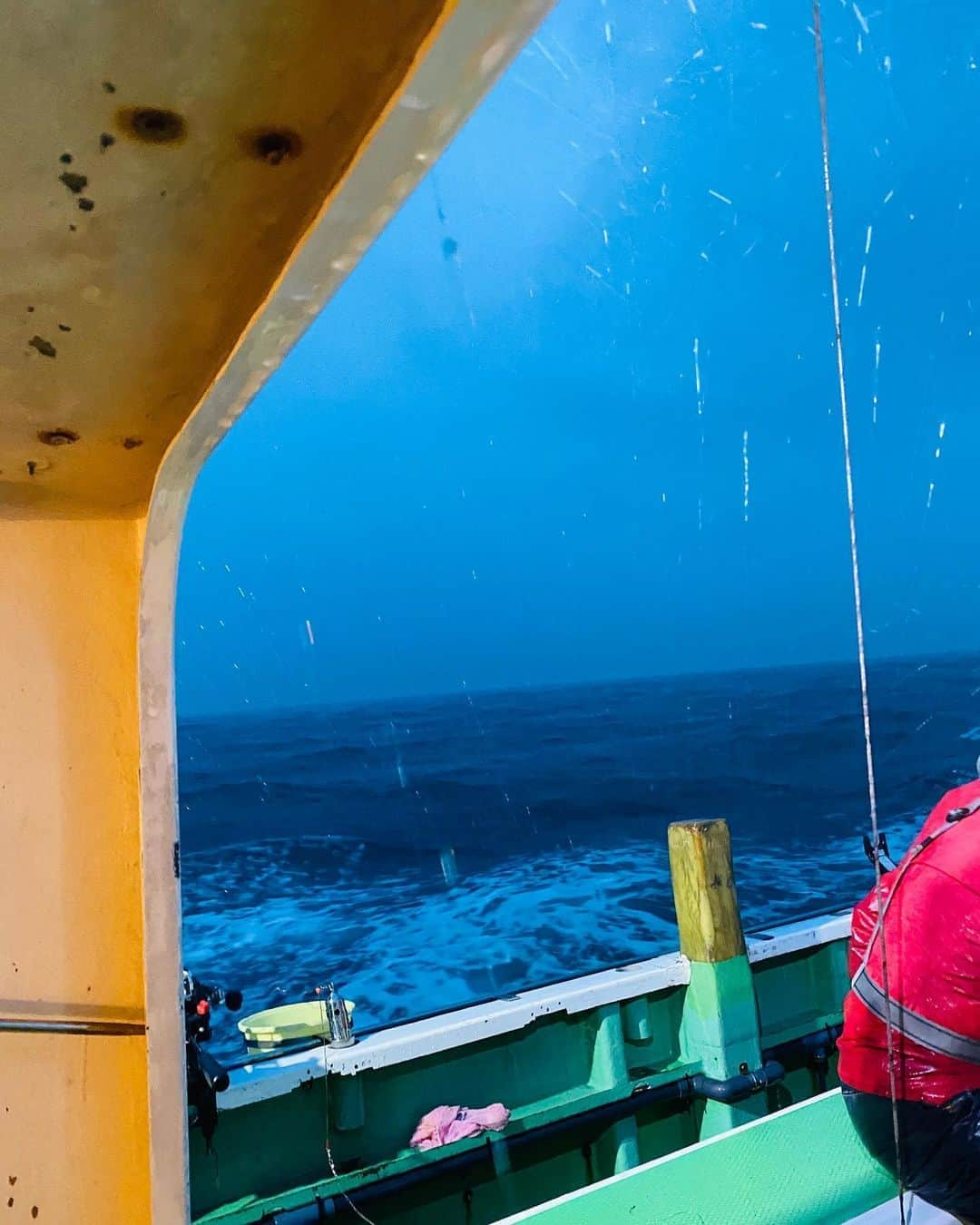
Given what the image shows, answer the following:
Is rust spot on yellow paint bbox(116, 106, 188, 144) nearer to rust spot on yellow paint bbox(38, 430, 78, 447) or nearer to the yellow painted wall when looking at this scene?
rust spot on yellow paint bbox(38, 430, 78, 447)

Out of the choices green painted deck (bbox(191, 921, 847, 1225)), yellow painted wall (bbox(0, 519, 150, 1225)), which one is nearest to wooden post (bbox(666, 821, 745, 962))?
green painted deck (bbox(191, 921, 847, 1225))

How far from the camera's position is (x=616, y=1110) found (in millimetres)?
3623

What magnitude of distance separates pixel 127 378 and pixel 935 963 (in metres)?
1.97

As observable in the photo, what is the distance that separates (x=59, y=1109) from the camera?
134 cm

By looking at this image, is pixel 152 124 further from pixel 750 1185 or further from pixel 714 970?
pixel 714 970

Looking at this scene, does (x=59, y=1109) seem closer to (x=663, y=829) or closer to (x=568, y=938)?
(x=568, y=938)

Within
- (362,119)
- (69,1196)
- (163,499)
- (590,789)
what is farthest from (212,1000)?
(590,789)

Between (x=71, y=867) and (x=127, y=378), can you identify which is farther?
(x=71, y=867)

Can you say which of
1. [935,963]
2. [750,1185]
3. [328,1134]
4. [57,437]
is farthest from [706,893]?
[57,437]

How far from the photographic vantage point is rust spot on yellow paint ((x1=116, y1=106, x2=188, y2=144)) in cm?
69

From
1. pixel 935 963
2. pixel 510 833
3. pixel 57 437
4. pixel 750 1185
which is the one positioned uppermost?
pixel 57 437

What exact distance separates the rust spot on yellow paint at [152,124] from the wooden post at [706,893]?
145 inches

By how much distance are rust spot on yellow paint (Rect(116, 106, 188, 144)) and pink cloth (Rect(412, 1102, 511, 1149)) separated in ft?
11.4

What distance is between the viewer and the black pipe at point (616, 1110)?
10.2 ft
